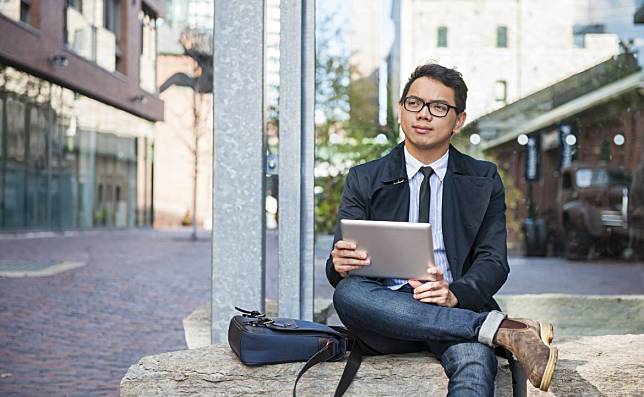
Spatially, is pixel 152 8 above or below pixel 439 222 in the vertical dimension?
above

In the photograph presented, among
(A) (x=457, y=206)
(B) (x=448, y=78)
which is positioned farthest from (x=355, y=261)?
(B) (x=448, y=78)

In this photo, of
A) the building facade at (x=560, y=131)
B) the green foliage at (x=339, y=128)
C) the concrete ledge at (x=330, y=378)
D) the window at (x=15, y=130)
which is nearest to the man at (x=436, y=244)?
the concrete ledge at (x=330, y=378)

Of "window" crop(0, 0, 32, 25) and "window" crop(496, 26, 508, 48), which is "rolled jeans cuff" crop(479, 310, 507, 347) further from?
"window" crop(0, 0, 32, 25)

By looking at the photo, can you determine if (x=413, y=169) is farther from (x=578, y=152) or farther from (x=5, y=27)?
(x=5, y=27)

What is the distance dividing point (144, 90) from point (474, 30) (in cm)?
181

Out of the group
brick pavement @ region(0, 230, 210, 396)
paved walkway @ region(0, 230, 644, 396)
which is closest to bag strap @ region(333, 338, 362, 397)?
paved walkway @ region(0, 230, 644, 396)

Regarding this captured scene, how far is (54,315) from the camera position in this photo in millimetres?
6145

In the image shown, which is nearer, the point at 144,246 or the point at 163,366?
the point at 163,366

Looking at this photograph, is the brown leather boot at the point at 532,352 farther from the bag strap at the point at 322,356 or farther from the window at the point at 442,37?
the window at the point at 442,37

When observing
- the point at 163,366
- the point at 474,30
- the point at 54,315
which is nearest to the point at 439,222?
the point at 163,366

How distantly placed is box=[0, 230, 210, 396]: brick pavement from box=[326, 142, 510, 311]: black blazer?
1.74 meters

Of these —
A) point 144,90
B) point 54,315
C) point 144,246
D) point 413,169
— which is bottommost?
point 54,315

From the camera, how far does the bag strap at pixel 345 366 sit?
11.2 ft

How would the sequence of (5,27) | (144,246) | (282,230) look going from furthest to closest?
(144,246), (5,27), (282,230)
